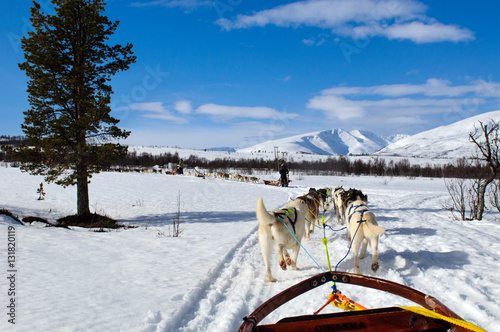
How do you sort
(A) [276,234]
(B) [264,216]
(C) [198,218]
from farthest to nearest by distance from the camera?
(C) [198,218]
(A) [276,234]
(B) [264,216]

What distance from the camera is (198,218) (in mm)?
10953

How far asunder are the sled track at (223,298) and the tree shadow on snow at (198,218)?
513 centimetres

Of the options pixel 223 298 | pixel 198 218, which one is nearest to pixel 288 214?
pixel 223 298

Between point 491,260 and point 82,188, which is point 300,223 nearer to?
point 491,260

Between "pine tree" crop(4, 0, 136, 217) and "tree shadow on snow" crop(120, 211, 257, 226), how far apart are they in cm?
221

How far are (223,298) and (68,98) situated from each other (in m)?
9.35

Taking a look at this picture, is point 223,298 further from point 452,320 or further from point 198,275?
point 452,320

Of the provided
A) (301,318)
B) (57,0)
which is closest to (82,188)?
(57,0)

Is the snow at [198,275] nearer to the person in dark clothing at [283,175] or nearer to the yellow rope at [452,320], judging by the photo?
the yellow rope at [452,320]

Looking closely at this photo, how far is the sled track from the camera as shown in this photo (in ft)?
9.24

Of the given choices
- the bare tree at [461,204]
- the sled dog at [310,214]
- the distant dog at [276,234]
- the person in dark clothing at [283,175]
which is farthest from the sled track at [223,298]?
the person in dark clothing at [283,175]

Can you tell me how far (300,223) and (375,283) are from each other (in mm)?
2532

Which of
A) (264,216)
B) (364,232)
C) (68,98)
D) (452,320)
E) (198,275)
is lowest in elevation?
(198,275)

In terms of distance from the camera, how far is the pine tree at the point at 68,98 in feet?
29.4
